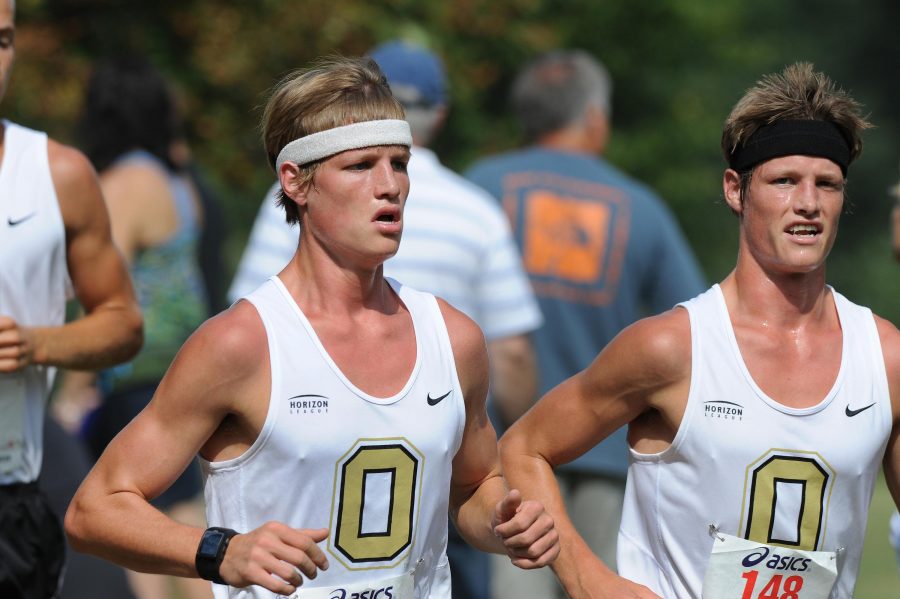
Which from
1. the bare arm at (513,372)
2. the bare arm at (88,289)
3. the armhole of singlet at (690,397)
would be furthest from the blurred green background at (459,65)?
the armhole of singlet at (690,397)

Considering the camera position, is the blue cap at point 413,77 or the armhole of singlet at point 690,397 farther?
the blue cap at point 413,77

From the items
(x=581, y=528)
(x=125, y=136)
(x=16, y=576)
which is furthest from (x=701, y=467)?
(x=125, y=136)

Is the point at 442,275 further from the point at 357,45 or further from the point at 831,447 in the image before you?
the point at 357,45

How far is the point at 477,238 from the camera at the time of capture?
621 cm

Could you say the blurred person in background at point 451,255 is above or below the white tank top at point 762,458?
above

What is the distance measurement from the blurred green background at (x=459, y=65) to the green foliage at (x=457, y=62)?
0.05 ft

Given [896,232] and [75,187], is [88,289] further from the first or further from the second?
[896,232]

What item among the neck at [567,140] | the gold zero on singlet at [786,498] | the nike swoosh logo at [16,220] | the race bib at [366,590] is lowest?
the race bib at [366,590]

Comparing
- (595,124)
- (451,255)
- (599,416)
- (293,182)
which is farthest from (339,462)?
(595,124)

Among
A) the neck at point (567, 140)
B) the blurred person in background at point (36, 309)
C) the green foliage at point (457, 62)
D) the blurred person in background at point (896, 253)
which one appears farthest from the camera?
the green foliage at point (457, 62)

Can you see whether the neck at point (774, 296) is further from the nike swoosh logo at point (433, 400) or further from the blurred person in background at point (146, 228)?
the blurred person in background at point (146, 228)

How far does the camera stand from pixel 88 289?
4.95m

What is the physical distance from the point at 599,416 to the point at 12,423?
1651 millimetres

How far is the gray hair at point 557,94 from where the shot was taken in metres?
7.39
